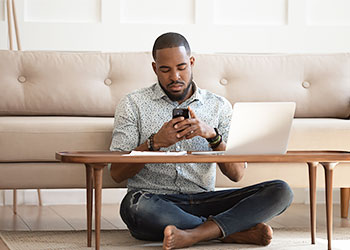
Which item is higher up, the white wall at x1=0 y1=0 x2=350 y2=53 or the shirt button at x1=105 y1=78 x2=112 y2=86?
the white wall at x1=0 y1=0 x2=350 y2=53

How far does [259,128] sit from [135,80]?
52.2 inches

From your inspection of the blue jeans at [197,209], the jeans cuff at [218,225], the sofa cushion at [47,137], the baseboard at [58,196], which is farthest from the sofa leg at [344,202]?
the baseboard at [58,196]

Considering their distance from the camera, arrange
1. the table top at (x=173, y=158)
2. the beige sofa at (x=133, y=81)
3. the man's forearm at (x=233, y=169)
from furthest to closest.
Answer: the beige sofa at (x=133, y=81), the man's forearm at (x=233, y=169), the table top at (x=173, y=158)

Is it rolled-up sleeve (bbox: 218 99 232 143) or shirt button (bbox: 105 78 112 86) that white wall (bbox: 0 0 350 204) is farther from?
rolled-up sleeve (bbox: 218 99 232 143)

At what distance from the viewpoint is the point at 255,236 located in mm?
2262

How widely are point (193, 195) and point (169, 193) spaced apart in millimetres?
90

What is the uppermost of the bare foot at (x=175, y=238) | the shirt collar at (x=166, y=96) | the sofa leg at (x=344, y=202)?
the shirt collar at (x=166, y=96)

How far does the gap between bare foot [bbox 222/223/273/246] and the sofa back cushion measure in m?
1.02

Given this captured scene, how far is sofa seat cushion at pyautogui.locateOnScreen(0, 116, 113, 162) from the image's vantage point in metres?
2.58

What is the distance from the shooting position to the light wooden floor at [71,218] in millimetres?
2852

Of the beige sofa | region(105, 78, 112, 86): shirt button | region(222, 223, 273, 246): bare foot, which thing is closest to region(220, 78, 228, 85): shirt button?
the beige sofa

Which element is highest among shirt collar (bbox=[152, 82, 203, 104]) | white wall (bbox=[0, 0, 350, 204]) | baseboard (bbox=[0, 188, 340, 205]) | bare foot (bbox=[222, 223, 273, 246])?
white wall (bbox=[0, 0, 350, 204])

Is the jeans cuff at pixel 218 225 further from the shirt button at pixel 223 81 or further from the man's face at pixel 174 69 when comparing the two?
the shirt button at pixel 223 81

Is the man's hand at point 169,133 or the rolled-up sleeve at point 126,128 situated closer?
the man's hand at point 169,133
